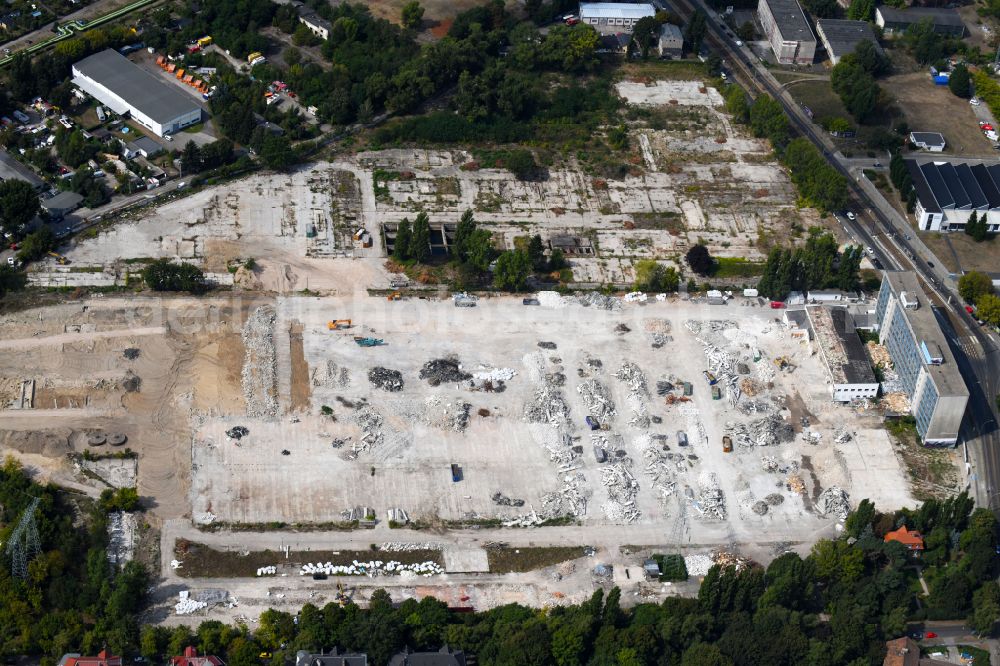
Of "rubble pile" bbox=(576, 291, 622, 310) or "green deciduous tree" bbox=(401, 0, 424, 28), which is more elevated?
"green deciduous tree" bbox=(401, 0, 424, 28)

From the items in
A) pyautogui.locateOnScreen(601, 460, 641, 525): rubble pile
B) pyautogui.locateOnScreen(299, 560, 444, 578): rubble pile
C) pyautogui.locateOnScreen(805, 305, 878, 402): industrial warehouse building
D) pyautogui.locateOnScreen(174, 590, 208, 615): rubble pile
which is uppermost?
pyautogui.locateOnScreen(805, 305, 878, 402): industrial warehouse building

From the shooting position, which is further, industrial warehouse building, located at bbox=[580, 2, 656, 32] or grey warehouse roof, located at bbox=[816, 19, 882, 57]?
industrial warehouse building, located at bbox=[580, 2, 656, 32]

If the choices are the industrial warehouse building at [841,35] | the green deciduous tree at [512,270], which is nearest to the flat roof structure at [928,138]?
the industrial warehouse building at [841,35]

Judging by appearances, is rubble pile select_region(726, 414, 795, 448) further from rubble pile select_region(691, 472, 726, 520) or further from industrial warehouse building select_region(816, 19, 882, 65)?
industrial warehouse building select_region(816, 19, 882, 65)

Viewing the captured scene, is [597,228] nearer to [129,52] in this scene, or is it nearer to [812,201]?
[812,201]

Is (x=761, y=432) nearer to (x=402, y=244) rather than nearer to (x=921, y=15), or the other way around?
(x=402, y=244)

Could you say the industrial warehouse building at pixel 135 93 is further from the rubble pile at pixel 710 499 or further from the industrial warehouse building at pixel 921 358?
the industrial warehouse building at pixel 921 358

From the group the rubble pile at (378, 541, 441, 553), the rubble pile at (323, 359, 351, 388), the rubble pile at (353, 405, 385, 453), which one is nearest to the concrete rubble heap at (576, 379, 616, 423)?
the rubble pile at (353, 405, 385, 453)

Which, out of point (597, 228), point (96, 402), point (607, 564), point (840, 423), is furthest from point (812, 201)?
point (96, 402)
